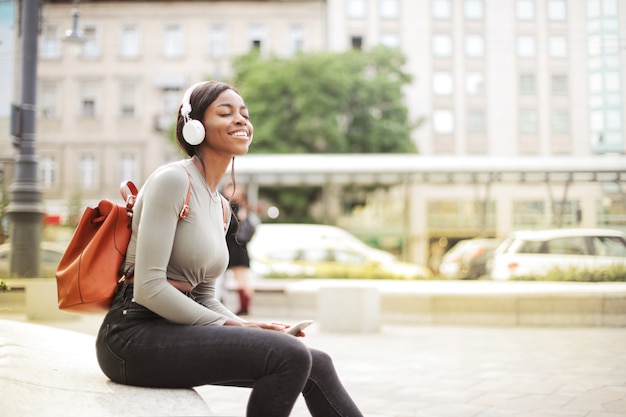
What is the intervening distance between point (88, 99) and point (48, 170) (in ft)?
15.0

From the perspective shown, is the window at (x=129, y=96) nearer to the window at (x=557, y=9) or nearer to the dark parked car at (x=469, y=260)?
the dark parked car at (x=469, y=260)

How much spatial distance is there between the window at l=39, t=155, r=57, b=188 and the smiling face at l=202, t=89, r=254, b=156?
133 ft

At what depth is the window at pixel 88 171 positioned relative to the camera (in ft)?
137

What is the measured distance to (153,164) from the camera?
4219cm

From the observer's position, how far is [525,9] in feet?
41.7

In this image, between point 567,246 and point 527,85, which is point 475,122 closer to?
point 527,85

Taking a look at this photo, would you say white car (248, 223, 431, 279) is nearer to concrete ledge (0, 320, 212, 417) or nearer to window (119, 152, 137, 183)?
concrete ledge (0, 320, 212, 417)

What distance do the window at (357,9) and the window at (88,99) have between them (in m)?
14.8

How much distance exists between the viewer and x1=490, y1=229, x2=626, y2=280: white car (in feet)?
37.3

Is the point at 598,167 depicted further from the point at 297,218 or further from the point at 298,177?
the point at 297,218

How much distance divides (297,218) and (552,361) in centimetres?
2200

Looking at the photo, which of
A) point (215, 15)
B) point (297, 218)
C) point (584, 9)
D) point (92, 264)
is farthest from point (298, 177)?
point (215, 15)

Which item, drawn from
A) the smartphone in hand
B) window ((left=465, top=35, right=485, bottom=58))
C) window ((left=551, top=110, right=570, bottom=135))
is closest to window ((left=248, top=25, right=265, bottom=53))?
window ((left=465, top=35, right=485, bottom=58))

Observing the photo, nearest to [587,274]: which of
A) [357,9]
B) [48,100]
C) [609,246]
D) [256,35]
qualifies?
[609,246]
